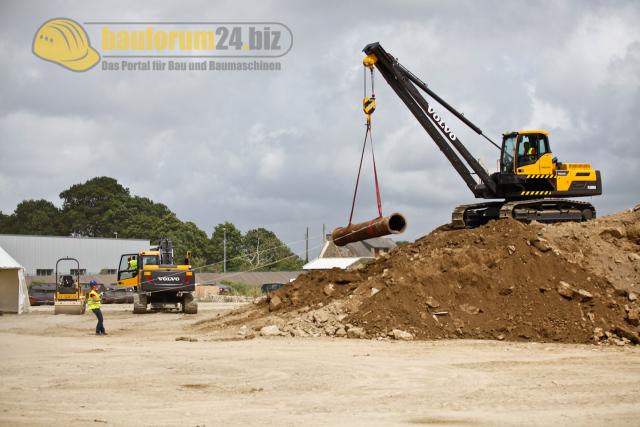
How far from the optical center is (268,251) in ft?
300

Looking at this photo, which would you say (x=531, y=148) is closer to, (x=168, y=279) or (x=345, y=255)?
(x=168, y=279)

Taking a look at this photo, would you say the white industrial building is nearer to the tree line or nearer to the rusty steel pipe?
the tree line

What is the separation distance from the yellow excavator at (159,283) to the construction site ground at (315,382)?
462 inches

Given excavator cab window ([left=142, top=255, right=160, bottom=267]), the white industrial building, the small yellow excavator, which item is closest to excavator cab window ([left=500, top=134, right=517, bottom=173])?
excavator cab window ([left=142, top=255, right=160, bottom=267])

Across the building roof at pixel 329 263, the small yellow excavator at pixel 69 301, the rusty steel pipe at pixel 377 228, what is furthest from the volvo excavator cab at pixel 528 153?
the building roof at pixel 329 263

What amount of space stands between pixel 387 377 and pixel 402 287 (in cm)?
781

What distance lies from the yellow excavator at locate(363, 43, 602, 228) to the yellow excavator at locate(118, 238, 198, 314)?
1221 centimetres

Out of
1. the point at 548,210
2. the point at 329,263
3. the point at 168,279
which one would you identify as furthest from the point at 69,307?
the point at 329,263

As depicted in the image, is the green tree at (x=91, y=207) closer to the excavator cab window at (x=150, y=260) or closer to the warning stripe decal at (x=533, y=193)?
the excavator cab window at (x=150, y=260)

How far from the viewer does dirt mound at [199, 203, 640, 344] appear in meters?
21.1

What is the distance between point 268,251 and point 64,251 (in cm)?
2337

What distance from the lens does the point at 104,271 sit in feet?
260

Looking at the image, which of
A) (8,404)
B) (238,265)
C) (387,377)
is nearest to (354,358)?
(387,377)

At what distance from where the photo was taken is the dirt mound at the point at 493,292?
21109 millimetres
